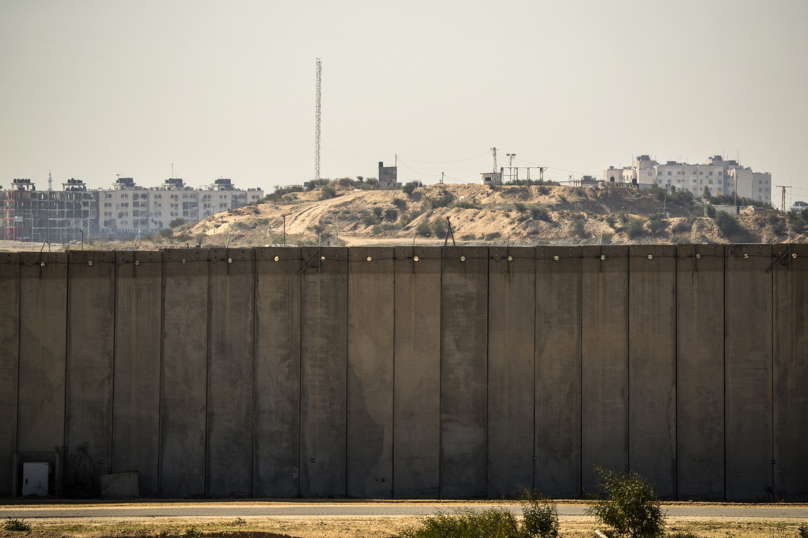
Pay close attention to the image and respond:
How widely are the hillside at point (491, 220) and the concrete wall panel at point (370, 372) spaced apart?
44636 mm

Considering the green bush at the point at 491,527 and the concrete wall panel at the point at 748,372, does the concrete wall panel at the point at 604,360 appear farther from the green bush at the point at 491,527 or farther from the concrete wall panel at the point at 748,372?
the green bush at the point at 491,527

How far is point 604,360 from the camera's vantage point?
925 inches

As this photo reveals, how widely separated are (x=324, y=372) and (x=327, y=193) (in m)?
77.9

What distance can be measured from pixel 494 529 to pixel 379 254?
9959 mm

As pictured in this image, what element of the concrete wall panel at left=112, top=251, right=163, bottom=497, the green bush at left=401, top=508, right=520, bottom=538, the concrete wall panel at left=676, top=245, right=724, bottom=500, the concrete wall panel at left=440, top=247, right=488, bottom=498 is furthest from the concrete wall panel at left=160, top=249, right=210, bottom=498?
the concrete wall panel at left=676, top=245, right=724, bottom=500

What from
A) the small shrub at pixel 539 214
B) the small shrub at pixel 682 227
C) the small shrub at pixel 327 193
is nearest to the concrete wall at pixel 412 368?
the small shrub at pixel 539 214

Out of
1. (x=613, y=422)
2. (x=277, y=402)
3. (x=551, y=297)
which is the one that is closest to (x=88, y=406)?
(x=277, y=402)

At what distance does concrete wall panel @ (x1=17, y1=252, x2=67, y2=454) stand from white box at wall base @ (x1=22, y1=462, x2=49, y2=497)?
0.61 metres

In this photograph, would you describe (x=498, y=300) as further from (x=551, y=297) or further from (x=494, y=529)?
(x=494, y=529)

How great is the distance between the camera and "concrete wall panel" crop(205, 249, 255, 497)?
23188 mm

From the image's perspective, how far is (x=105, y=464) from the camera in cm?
2311

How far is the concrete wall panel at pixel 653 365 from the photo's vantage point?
76.3 ft

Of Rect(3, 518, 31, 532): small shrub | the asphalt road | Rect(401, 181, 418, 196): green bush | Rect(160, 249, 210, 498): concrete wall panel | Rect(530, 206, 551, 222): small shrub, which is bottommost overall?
the asphalt road

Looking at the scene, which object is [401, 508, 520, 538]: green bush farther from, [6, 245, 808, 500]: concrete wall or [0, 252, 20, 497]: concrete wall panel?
[0, 252, 20, 497]: concrete wall panel
